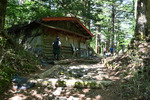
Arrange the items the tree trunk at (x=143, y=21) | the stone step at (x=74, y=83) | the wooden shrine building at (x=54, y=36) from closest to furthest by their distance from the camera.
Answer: the stone step at (x=74, y=83) → the tree trunk at (x=143, y=21) → the wooden shrine building at (x=54, y=36)

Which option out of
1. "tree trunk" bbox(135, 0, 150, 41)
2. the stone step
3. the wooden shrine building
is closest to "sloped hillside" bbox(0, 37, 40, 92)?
the stone step

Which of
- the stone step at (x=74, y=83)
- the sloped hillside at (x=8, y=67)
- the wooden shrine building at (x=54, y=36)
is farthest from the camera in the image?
the wooden shrine building at (x=54, y=36)

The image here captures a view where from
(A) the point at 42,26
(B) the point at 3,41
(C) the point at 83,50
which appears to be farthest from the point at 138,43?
(C) the point at 83,50

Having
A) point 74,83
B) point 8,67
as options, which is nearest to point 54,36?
point 8,67

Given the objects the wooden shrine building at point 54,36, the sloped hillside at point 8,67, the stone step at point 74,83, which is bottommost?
the stone step at point 74,83

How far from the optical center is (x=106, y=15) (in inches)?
755

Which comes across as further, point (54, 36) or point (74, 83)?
point (54, 36)

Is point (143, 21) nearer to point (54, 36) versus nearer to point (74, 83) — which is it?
point (74, 83)

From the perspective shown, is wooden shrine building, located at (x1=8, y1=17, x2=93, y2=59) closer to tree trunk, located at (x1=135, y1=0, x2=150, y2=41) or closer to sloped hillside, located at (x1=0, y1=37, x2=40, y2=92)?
sloped hillside, located at (x1=0, y1=37, x2=40, y2=92)

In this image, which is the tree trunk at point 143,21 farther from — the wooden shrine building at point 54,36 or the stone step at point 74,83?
the wooden shrine building at point 54,36

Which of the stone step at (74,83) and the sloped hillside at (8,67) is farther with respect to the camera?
the stone step at (74,83)

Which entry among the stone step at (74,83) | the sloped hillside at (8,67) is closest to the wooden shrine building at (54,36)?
the sloped hillside at (8,67)

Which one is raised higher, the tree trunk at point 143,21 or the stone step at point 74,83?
the tree trunk at point 143,21

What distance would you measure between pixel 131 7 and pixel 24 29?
17.7m
